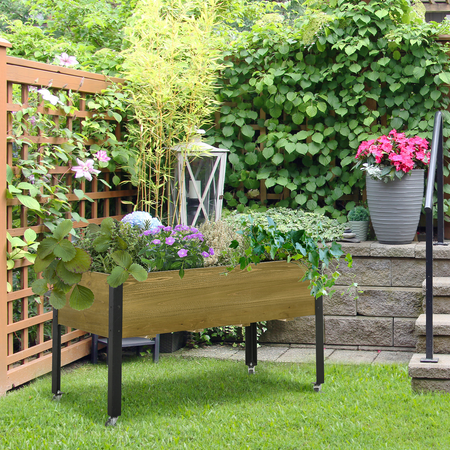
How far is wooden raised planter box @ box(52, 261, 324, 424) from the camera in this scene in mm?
2502

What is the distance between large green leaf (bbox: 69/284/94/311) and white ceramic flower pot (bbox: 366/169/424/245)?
2.42m

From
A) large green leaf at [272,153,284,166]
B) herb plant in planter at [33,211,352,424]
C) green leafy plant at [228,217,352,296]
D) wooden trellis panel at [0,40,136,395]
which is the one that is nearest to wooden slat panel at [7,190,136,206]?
wooden trellis panel at [0,40,136,395]

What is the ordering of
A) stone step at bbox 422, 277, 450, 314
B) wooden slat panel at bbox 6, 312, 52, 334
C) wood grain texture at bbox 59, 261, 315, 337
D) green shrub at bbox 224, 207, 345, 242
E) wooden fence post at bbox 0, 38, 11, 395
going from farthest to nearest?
green shrub at bbox 224, 207, 345, 242
stone step at bbox 422, 277, 450, 314
wooden slat panel at bbox 6, 312, 52, 334
wooden fence post at bbox 0, 38, 11, 395
wood grain texture at bbox 59, 261, 315, 337

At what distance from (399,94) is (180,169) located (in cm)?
170

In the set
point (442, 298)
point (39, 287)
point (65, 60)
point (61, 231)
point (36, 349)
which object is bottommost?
point (36, 349)

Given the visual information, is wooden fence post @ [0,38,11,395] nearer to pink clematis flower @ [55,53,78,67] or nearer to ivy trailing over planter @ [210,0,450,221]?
pink clematis flower @ [55,53,78,67]

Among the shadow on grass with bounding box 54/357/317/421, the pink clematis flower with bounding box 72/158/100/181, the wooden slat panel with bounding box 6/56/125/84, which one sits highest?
the wooden slat panel with bounding box 6/56/125/84

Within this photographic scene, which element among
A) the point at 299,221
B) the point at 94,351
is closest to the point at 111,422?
the point at 94,351

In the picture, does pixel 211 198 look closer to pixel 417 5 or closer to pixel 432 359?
pixel 432 359

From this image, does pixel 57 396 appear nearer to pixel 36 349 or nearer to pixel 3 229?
pixel 36 349

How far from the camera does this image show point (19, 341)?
340 centimetres

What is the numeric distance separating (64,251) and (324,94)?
9.17 ft

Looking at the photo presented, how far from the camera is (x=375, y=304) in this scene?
153 inches

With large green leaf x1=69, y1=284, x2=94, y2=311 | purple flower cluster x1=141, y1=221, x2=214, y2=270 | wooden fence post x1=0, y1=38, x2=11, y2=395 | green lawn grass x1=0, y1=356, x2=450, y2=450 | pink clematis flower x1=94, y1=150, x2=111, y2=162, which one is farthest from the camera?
pink clematis flower x1=94, y1=150, x2=111, y2=162
